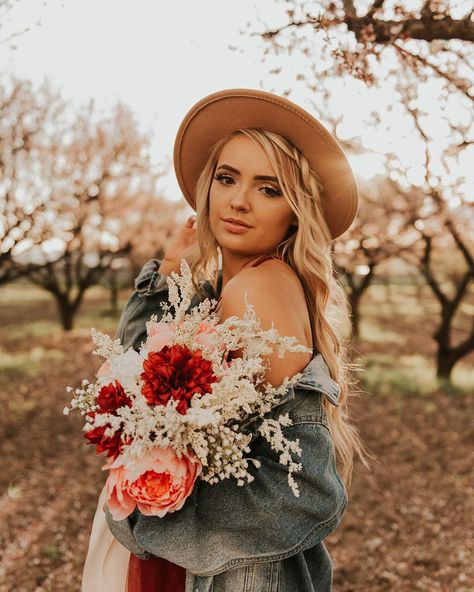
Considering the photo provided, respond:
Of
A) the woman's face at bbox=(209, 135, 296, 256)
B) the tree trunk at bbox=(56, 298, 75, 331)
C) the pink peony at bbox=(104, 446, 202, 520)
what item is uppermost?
the woman's face at bbox=(209, 135, 296, 256)

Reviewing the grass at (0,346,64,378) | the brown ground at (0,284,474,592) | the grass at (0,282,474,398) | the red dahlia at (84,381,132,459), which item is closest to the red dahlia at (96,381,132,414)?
the red dahlia at (84,381,132,459)

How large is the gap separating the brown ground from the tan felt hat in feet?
5.20

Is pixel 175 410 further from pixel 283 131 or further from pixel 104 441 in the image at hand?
pixel 283 131

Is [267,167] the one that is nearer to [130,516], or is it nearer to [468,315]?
[130,516]

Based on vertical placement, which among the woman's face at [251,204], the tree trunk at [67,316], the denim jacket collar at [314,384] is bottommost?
the tree trunk at [67,316]

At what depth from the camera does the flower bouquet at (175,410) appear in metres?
1.57

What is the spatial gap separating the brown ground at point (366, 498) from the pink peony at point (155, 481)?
2.02m

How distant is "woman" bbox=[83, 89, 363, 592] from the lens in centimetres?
180

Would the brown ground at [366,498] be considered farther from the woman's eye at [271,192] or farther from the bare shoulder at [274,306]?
the woman's eye at [271,192]

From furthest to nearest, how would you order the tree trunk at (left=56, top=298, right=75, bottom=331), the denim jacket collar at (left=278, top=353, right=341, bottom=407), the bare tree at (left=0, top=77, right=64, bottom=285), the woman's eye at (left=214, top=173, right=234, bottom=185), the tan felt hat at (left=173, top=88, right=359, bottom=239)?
the tree trunk at (left=56, top=298, right=75, bottom=331)
the bare tree at (left=0, top=77, right=64, bottom=285)
the woman's eye at (left=214, top=173, right=234, bottom=185)
the tan felt hat at (left=173, top=88, right=359, bottom=239)
the denim jacket collar at (left=278, top=353, right=341, bottom=407)

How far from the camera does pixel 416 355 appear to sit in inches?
653

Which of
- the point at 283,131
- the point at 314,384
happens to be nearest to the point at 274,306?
the point at 314,384

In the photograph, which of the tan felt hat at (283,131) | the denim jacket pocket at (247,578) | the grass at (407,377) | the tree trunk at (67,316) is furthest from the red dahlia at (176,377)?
the tree trunk at (67,316)

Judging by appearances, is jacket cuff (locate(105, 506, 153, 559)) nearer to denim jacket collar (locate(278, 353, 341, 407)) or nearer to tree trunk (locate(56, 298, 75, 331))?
denim jacket collar (locate(278, 353, 341, 407))
